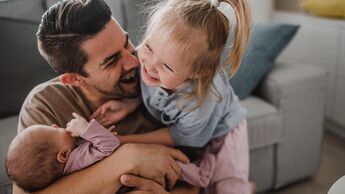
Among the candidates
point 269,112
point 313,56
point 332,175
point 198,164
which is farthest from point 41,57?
point 313,56

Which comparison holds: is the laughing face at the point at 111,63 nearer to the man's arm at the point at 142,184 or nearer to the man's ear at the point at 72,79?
the man's ear at the point at 72,79

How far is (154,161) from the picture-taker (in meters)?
0.71

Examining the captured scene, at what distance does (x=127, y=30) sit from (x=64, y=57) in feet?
0.43

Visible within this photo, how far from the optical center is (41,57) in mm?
653

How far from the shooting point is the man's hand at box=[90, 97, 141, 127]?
0.71 metres

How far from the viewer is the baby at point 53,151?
1.86ft

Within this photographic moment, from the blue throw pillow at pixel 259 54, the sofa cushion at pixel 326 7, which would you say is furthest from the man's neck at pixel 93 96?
the sofa cushion at pixel 326 7

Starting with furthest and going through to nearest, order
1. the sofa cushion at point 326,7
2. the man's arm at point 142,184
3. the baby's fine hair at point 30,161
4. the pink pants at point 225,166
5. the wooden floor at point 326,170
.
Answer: the sofa cushion at point 326,7 < the wooden floor at point 326,170 < the pink pants at point 225,166 < the man's arm at point 142,184 < the baby's fine hair at point 30,161

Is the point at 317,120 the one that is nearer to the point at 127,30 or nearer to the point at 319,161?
the point at 319,161

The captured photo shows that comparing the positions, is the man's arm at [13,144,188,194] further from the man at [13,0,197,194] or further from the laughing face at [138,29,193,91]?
the laughing face at [138,29,193,91]

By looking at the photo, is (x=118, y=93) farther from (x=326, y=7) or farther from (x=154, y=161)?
(x=326, y=7)

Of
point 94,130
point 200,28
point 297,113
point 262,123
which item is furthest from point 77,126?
point 297,113

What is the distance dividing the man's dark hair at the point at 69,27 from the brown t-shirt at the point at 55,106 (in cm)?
7

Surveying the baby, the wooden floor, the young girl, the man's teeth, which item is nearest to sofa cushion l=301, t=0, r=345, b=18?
the wooden floor
